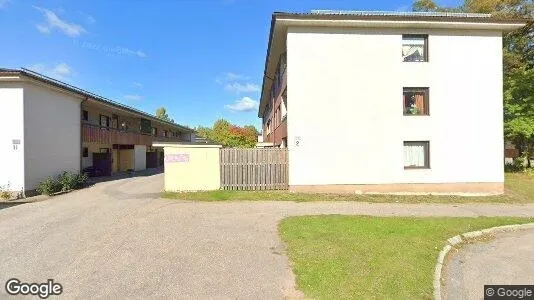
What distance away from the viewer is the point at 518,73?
2159cm

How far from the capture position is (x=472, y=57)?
14.6 metres

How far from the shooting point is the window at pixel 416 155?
1458 cm

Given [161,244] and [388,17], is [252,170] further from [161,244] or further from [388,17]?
[388,17]

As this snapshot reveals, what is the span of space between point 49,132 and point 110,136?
7.71 metres

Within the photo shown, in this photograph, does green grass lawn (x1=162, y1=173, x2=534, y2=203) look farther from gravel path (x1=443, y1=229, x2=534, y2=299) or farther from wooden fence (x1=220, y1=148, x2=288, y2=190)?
gravel path (x1=443, y1=229, x2=534, y2=299)

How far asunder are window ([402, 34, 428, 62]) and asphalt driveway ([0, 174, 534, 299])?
7.47m

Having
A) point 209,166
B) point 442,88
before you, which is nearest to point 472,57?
point 442,88

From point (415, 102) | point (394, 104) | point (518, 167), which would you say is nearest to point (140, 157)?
point (394, 104)

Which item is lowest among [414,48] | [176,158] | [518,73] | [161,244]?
[161,244]

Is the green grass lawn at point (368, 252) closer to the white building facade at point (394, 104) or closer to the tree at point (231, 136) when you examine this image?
the white building facade at point (394, 104)

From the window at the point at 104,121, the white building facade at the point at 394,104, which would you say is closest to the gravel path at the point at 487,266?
the white building facade at the point at 394,104

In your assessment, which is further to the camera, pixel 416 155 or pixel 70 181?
pixel 70 181

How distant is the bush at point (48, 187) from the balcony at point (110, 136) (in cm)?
523

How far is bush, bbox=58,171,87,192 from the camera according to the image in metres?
15.6
